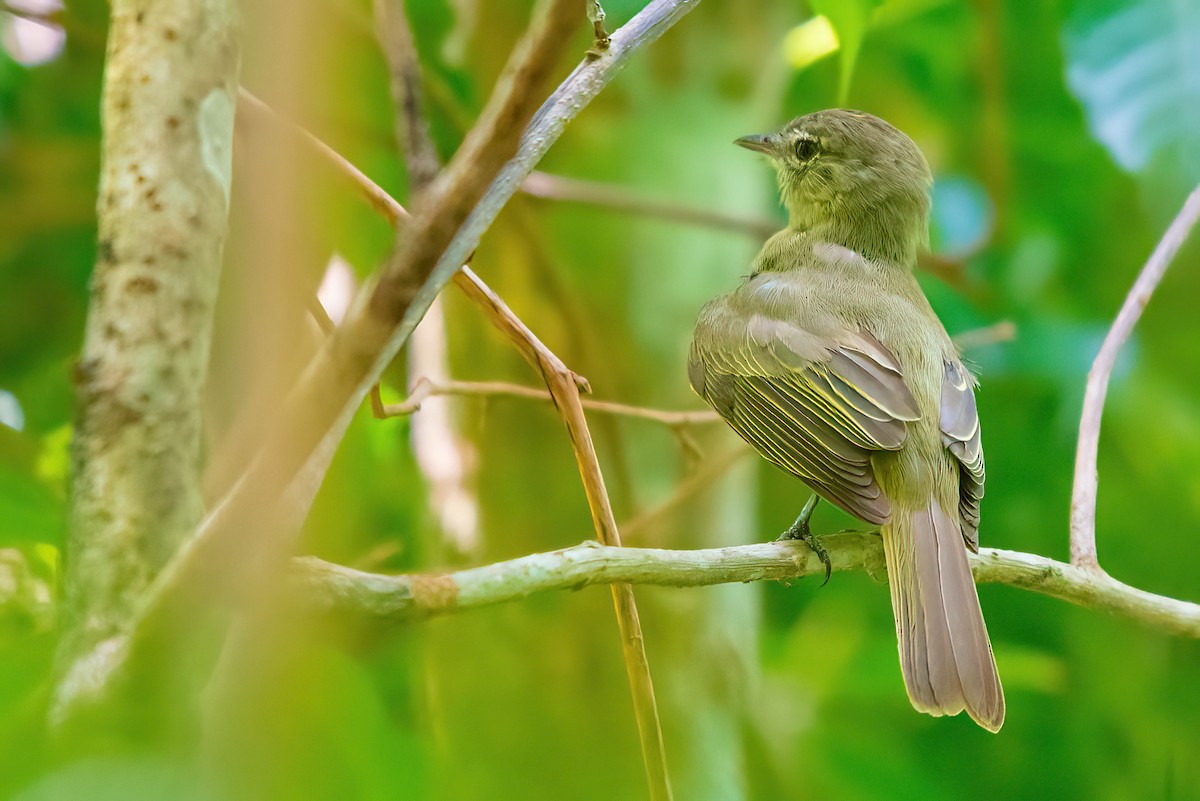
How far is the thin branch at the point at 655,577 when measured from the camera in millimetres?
545

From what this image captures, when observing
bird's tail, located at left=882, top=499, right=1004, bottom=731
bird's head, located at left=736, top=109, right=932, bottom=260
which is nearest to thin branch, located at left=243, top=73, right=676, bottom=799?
bird's tail, located at left=882, top=499, right=1004, bottom=731

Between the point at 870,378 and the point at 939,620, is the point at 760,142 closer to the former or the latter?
the point at 870,378

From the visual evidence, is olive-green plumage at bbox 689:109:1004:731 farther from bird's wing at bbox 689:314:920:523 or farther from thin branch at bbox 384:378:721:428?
thin branch at bbox 384:378:721:428

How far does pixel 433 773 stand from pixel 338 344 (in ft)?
0.96

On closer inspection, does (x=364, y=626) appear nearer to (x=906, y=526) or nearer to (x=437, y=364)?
(x=906, y=526)

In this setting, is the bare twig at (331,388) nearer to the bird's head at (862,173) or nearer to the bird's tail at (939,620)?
the bird's tail at (939,620)

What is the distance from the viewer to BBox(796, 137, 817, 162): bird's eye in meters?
1.73

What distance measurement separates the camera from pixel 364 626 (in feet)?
1.78

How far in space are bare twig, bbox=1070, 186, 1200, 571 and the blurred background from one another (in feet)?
0.85

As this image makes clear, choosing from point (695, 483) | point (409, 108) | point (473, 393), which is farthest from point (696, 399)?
point (409, 108)

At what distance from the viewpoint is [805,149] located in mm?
1746

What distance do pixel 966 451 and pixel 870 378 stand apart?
148 mm

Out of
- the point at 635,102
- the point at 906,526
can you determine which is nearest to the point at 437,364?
the point at 635,102

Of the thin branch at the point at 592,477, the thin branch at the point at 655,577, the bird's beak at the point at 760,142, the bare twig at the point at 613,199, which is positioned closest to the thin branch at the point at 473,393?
the thin branch at the point at 592,477
